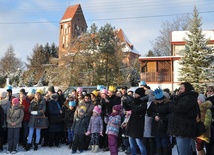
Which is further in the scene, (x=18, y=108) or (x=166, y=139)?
(x=18, y=108)

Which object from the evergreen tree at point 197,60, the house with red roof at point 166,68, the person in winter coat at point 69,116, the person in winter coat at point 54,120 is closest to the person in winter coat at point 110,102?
the person in winter coat at point 69,116

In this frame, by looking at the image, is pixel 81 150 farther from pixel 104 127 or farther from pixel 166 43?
pixel 166 43

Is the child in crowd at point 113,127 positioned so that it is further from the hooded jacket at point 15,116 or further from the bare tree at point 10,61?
the bare tree at point 10,61

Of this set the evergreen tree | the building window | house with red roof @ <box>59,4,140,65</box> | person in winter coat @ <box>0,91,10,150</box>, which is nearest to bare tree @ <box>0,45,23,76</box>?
house with red roof @ <box>59,4,140,65</box>

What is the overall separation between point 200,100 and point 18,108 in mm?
5459

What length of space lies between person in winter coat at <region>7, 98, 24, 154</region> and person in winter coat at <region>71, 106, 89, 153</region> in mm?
1706

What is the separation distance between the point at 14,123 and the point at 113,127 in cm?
316

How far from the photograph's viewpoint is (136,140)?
6750 mm

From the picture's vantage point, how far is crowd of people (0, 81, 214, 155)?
639 cm

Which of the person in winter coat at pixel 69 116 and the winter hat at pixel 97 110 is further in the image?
the person in winter coat at pixel 69 116

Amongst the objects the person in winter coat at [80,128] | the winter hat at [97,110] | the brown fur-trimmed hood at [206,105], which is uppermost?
the brown fur-trimmed hood at [206,105]

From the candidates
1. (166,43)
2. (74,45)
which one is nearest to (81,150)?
(74,45)

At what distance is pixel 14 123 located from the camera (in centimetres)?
831

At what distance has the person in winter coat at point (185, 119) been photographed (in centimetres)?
520
